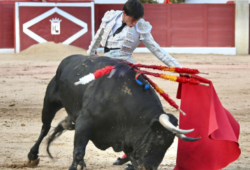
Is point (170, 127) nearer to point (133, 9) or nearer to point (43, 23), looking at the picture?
point (133, 9)

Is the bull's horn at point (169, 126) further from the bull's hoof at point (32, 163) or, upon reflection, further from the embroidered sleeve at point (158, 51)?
the bull's hoof at point (32, 163)

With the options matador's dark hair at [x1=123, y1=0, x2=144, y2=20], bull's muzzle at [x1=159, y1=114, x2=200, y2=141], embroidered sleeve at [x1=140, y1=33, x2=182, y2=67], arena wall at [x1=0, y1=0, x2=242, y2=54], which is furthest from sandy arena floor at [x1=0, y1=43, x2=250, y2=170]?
arena wall at [x1=0, y1=0, x2=242, y2=54]

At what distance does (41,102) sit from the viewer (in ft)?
16.4

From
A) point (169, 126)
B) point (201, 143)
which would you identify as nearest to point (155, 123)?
point (169, 126)

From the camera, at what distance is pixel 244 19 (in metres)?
11.9

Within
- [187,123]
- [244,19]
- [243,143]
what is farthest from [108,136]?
[244,19]

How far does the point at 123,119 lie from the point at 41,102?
10.1 feet

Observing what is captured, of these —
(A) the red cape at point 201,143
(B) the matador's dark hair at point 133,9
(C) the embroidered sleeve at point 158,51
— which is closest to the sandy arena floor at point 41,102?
(A) the red cape at point 201,143

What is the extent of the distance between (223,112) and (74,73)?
91cm

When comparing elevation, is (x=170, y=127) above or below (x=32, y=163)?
above

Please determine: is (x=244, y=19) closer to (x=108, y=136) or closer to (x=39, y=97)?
(x=39, y=97)

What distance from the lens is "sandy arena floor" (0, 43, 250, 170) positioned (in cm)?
289

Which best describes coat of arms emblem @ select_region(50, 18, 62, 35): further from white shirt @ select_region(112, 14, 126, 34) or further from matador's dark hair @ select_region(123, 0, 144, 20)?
matador's dark hair @ select_region(123, 0, 144, 20)

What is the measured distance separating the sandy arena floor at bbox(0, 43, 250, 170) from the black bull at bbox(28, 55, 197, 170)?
1.97 ft
